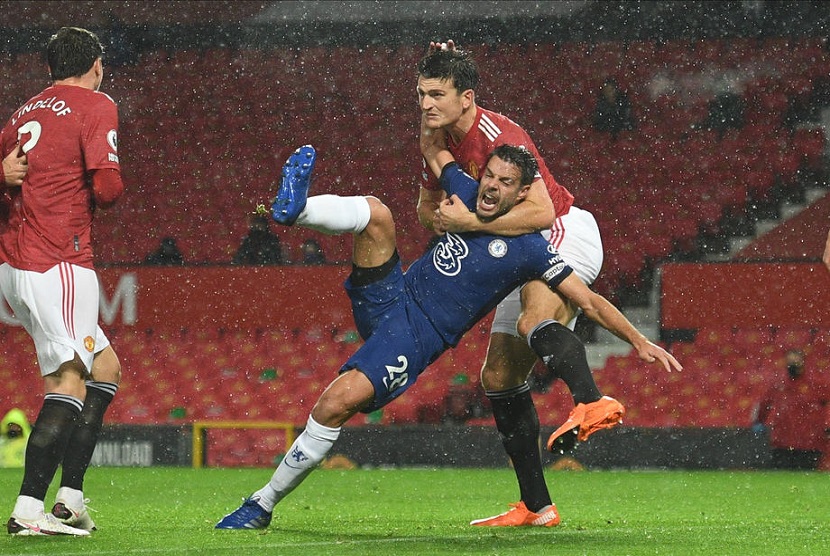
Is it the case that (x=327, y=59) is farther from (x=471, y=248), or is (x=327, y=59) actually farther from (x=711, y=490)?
(x=471, y=248)

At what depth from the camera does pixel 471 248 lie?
505cm

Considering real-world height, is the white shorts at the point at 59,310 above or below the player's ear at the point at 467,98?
below

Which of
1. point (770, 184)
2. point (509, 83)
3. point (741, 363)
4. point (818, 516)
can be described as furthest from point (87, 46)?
point (509, 83)

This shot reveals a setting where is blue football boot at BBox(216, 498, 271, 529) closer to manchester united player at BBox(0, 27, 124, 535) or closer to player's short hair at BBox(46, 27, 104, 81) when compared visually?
manchester united player at BBox(0, 27, 124, 535)

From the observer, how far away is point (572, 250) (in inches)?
224

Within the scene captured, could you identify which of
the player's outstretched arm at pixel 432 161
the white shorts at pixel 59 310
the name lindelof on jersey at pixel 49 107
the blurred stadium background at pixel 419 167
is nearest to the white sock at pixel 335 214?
the player's outstretched arm at pixel 432 161

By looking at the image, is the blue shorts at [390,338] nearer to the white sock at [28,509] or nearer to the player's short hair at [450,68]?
the player's short hair at [450,68]

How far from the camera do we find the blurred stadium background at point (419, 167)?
13086mm

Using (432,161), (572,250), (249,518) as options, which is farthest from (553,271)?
(249,518)

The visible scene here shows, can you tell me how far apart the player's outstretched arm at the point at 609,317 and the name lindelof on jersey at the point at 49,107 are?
79.5 inches

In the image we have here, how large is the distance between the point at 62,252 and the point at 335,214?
3.48 ft

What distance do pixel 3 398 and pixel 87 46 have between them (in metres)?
9.32

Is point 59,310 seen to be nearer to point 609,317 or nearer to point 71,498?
point 71,498

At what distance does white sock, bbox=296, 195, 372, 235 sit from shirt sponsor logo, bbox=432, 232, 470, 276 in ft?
1.11
